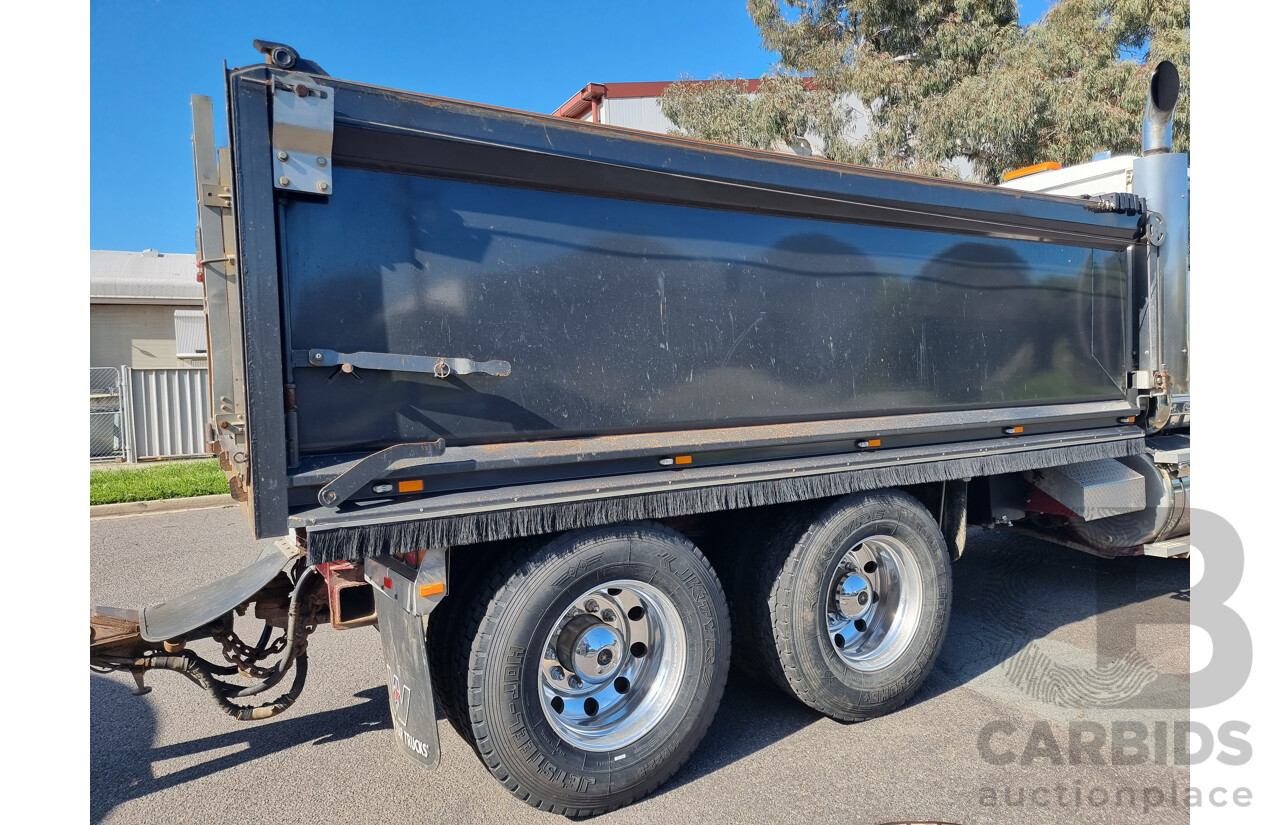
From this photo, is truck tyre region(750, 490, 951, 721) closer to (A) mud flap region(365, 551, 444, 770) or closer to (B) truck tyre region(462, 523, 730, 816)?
(B) truck tyre region(462, 523, 730, 816)

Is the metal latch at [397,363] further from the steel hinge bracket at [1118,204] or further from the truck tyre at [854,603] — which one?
the steel hinge bracket at [1118,204]

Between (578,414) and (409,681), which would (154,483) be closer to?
(409,681)

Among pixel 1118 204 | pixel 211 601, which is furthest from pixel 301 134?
pixel 1118 204

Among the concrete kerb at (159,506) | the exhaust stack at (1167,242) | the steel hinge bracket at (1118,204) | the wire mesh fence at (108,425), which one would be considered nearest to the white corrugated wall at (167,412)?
the wire mesh fence at (108,425)

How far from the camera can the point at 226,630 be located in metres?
3.53

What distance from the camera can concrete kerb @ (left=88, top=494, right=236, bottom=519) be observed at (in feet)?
30.8

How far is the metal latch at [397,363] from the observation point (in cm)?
277

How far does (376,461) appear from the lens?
277cm

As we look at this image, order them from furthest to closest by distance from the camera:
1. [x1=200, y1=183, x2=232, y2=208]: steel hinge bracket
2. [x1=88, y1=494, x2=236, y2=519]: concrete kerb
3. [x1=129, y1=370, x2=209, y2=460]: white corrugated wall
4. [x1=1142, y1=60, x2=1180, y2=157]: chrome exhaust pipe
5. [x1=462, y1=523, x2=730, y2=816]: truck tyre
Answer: [x1=129, y1=370, x2=209, y2=460]: white corrugated wall < [x1=88, y1=494, x2=236, y2=519]: concrete kerb < [x1=1142, y1=60, x2=1180, y2=157]: chrome exhaust pipe < [x1=200, y1=183, x2=232, y2=208]: steel hinge bracket < [x1=462, y1=523, x2=730, y2=816]: truck tyre

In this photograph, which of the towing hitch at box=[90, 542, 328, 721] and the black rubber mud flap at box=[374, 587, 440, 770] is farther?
the towing hitch at box=[90, 542, 328, 721]

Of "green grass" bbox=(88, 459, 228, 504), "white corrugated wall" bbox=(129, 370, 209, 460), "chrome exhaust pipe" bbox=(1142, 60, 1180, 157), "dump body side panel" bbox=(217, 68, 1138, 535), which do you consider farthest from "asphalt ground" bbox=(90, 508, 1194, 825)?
"white corrugated wall" bbox=(129, 370, 209, 460)

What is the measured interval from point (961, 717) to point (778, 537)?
138 cm

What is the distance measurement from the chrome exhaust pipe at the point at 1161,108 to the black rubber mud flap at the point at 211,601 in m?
6.02

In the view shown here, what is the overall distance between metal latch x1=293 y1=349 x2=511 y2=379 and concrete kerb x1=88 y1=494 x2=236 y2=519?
783 centimetres
